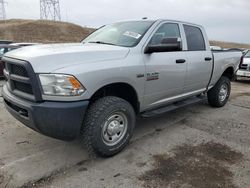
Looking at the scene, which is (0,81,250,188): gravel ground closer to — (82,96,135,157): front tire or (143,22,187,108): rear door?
(82,96,135,157): front tire

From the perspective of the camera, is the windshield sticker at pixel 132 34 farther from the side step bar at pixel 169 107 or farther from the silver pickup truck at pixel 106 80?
the side step bar at pixel 169 107

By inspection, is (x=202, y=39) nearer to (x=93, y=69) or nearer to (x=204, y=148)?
(x=204, y=148)

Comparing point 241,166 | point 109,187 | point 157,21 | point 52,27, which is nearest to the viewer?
point 109,187

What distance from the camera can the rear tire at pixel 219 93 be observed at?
605cm

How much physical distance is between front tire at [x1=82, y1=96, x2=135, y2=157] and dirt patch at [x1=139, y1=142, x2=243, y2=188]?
0.59 metres

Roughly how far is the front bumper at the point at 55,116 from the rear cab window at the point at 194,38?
2.71 m

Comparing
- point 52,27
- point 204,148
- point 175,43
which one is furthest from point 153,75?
point 52,27

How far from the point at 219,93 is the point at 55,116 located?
4513mm

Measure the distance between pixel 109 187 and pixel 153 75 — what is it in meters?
1.75

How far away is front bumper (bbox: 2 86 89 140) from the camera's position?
285 centimetres

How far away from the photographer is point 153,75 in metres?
3.84

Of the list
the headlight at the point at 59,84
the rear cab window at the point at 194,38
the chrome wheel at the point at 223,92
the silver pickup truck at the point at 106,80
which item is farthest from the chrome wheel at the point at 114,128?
the chrome wheel at the point at 223,92

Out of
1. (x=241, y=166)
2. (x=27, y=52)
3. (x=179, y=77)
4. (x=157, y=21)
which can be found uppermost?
(x=157, y=21)

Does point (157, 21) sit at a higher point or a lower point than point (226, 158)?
higher
